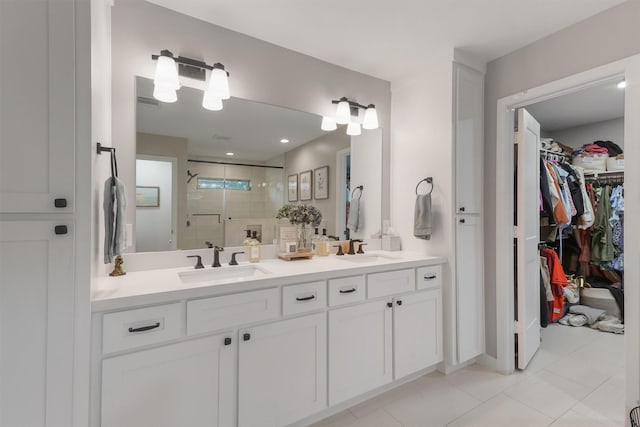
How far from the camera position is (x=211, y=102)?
187 centimetres

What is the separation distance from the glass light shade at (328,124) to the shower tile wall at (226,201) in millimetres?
539

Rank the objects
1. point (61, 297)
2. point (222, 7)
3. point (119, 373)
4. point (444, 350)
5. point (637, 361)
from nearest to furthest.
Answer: point (61, 297) < point (119, 373) < point (637, 361) < point (222, 7) < point (444, 350)

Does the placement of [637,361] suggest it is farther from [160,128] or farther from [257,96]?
[160,128]

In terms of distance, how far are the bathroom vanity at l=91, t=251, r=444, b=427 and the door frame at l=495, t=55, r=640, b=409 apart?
628 mm

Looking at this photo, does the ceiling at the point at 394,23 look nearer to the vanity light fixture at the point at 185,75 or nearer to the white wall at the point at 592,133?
the vanity light fixture at the point at 185,75

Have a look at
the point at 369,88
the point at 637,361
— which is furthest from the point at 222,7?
the point at 637,361

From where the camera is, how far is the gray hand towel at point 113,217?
1311 mm

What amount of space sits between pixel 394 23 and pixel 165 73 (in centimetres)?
145

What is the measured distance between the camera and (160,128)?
1809mm

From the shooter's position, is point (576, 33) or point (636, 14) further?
point (576, 33)

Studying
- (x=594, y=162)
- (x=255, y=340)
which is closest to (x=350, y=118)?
(x=255, y=340)

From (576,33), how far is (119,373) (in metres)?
3.15

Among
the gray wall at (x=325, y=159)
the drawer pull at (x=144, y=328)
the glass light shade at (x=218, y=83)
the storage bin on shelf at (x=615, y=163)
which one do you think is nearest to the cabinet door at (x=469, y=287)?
the gray wall at (x=325, y=159)

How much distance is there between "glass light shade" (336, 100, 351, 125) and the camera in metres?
2.39
